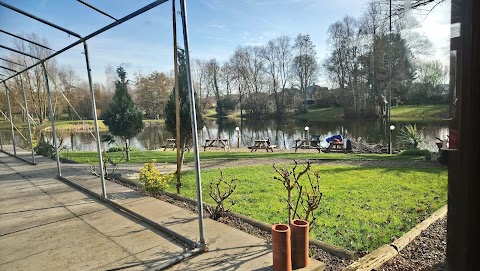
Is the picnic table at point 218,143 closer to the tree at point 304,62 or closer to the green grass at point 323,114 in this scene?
the green grass at point 323,114

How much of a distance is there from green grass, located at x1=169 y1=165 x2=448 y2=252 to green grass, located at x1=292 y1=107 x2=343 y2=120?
935 inches

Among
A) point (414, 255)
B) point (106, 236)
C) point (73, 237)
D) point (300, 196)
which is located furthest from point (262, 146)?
point (414, 255)

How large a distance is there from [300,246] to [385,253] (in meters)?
0.94

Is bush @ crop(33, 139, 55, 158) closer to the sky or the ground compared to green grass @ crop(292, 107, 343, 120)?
closer to the ground

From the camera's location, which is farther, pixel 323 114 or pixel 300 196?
pixel 323 114

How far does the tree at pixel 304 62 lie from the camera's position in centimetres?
3324

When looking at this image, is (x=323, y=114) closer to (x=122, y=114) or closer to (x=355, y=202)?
(x=122, y=114)

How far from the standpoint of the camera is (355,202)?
472 cm

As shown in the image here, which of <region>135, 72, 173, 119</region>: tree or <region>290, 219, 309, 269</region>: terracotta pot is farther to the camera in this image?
<region>135, 72, 173, 119</region>: tree

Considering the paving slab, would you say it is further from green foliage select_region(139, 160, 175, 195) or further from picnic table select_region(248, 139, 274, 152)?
picnic table select_region(248, 139, 274, 152)

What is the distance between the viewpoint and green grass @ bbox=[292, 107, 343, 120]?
30.1m

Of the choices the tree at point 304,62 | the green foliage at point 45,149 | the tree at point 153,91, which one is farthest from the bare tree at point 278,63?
the green foliage at point 45,149

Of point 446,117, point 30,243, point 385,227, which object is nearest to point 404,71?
point 446,117

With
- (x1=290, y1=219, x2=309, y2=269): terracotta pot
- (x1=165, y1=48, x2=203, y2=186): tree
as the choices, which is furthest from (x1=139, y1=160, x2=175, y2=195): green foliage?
(x1=290, y1=219, x2=309, y2=269): terracotta pot
